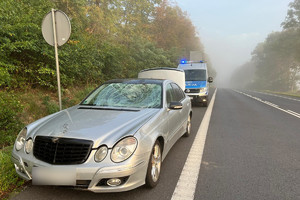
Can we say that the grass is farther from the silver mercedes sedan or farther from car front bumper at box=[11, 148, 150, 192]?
car front bumper at box=[11, 148, 150, 192]

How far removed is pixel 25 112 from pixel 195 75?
28.9 ft

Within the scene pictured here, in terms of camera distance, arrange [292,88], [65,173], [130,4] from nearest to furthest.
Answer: [65,173] < [130,4] < [292,88]

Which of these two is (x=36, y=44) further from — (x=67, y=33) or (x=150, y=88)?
(x=150, y=88)

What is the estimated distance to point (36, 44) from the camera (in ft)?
19.1

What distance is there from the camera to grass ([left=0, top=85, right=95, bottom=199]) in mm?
2546

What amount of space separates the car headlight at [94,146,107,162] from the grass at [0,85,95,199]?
3.97 ft

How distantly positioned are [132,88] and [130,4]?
944 inches

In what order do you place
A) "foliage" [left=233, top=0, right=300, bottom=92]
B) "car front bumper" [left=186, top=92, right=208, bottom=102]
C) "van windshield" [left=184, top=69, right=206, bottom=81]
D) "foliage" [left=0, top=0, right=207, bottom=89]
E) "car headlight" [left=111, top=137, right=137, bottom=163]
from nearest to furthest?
1. "car headlight" [left=111, top=137, right=137, bottom=163]
2. "foliage" [left=0, top=0, right=207, bottom=89]
3. "car front bumper" [left=186, top=92, right=208, bottom=102]
4. "van windshield" [left=184, top=69, right=206, bottom=81]
5. "foliage" [left=233, top=0, right=300, bottom=92]

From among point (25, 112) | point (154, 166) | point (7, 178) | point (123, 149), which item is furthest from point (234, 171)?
point (25, 112)

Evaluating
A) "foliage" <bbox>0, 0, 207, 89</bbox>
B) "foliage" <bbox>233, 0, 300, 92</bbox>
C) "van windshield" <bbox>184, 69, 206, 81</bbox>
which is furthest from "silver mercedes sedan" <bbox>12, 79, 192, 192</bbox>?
"foliage" <bbox>233, 0, 300, 92</bbox>

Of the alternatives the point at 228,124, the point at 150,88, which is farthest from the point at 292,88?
the point at 150,88

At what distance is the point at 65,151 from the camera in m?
2.16

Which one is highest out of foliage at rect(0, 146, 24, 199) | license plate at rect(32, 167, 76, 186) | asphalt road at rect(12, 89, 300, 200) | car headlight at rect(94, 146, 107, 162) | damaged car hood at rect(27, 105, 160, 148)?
damaged car hood at rect(27, 105, 160, 148)

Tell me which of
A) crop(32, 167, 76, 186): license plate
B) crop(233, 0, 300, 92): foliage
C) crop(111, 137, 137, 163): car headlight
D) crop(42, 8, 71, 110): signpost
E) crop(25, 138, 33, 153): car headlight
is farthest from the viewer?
crop(233, 0, 300, 92): foliage
